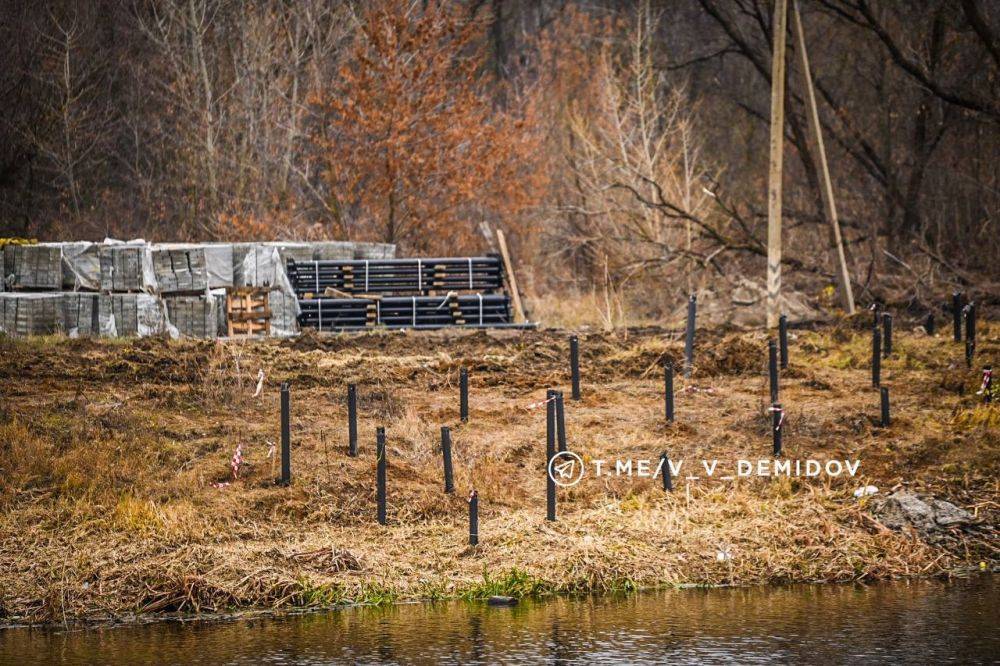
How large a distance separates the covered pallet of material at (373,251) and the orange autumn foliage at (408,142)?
625 cm

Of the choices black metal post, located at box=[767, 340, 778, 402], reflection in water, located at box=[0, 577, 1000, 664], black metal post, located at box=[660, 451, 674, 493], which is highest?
black metal post, located at box=[767, 340, 778, 402]

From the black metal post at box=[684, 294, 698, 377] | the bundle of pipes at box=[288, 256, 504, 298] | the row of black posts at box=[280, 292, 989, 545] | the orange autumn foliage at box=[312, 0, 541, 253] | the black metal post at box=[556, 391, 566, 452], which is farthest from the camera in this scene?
the orange autumn foliage at box=[312, 0, 541, 253]

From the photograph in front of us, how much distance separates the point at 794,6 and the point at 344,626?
16.2 metres

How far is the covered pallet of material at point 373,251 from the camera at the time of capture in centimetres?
2618

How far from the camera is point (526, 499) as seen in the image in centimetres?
1266

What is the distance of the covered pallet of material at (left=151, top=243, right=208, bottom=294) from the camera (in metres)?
23.3

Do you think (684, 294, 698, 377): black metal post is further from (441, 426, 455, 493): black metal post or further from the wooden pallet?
the wooden pallet

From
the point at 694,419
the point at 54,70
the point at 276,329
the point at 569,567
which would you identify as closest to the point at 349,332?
the point at 276,329

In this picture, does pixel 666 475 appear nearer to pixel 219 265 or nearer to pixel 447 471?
pixel 447 471

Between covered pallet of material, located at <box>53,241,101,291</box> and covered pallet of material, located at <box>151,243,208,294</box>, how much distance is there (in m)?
1.09

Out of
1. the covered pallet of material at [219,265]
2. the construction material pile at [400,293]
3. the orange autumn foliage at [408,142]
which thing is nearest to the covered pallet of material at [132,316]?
the covered pallet of material at [219,265]

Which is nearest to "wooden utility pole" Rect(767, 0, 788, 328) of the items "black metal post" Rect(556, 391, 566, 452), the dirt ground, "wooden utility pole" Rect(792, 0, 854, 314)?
"wooden utility pole" Rect(792, 0, 854, 314)

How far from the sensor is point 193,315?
23172mm

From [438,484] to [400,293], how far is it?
13.3 m
